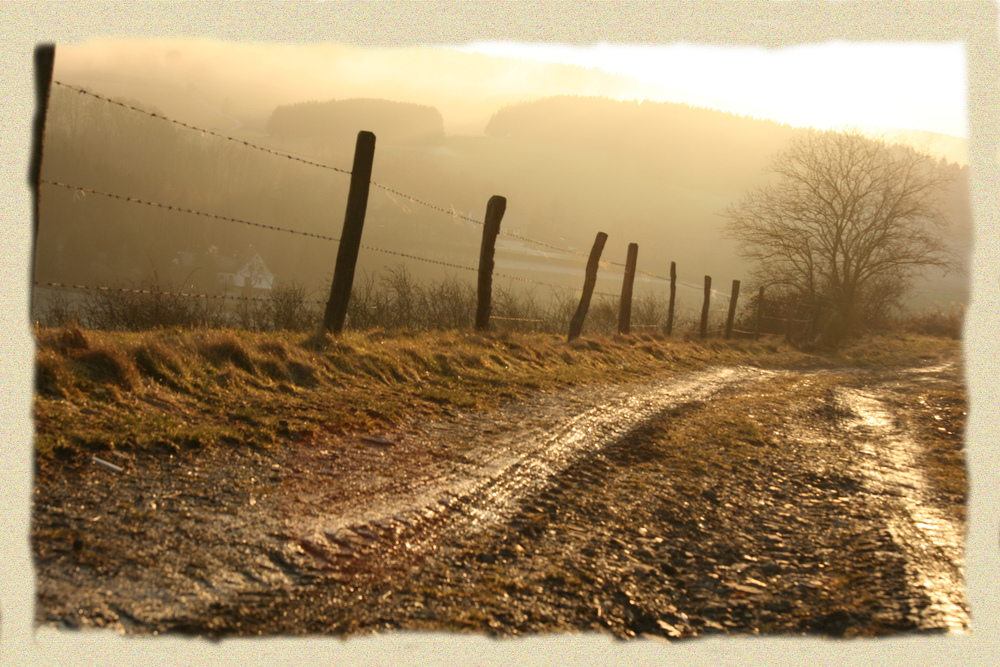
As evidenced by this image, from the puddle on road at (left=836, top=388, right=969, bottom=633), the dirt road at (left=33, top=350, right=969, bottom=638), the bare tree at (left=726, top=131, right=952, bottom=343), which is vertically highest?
the bare tree at (left=726, top=131, right=952, bottom=343)

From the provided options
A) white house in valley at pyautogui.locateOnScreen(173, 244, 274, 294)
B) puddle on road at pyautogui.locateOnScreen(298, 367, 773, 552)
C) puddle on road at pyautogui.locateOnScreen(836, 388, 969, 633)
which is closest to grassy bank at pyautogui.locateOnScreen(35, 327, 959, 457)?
puddle on road at pyautogui.locateOnScreen(298, 367, 773, 552)

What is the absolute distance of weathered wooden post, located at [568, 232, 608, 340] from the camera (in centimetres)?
1354

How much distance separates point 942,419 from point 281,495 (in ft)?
25.7

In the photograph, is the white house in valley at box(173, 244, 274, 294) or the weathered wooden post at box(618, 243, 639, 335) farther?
the white house in valley at box(173, 244, 274, 294)

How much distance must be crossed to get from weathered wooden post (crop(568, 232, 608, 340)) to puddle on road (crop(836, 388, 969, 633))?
21.5 feet

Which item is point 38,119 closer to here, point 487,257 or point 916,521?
point 916,521

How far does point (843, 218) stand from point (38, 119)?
108ft

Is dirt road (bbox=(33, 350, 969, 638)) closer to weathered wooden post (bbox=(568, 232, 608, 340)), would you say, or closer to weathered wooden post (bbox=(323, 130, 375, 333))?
weathered wooden post (bbox=(323, 130, 375, 333))

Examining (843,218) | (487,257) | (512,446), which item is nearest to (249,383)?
(512,446)

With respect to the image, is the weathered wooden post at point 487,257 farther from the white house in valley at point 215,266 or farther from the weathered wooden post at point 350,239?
the white house in valley at point 215,266

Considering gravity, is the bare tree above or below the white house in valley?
above

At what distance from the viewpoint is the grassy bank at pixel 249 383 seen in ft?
12.5

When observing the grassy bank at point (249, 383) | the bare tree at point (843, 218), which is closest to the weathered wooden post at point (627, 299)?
the grassy bank at point (249, 383)

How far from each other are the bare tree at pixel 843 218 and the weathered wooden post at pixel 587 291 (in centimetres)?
1887
